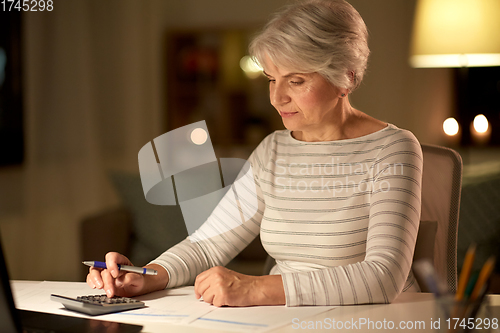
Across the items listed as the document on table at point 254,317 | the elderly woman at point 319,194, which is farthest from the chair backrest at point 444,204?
the document on table at point 254,317

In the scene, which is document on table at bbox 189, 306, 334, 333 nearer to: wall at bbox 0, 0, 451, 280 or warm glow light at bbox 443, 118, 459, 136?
wall at bbox 0, 0, 451, 280

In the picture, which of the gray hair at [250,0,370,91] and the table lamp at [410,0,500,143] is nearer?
the gray hair at [250,0,370,91]

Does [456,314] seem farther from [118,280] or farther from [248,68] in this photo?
[248,68]

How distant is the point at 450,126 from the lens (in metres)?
2.29

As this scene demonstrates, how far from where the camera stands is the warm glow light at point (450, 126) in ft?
7.32

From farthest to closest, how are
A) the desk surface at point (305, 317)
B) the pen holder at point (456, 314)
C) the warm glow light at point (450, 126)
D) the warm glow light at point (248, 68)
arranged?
the warm glow light at point (248, 68) < the warm glow light at point (450, 126) < the desk surface at point (305, 317) < the pen holder at point (456, 314)

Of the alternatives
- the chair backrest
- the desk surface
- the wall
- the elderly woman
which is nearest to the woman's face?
the elderly woman

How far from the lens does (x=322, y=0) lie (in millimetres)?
1033

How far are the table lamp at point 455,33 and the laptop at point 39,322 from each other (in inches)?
56.8

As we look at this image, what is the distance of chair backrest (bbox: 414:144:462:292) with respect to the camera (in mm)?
1092

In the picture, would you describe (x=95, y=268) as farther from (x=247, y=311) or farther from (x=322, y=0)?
(x=322, y=0)

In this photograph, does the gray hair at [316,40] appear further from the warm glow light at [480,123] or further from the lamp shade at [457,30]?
the warm glow light at [480,123]

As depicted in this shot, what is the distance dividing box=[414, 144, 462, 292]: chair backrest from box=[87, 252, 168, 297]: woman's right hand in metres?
0.69

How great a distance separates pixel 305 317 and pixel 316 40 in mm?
582
